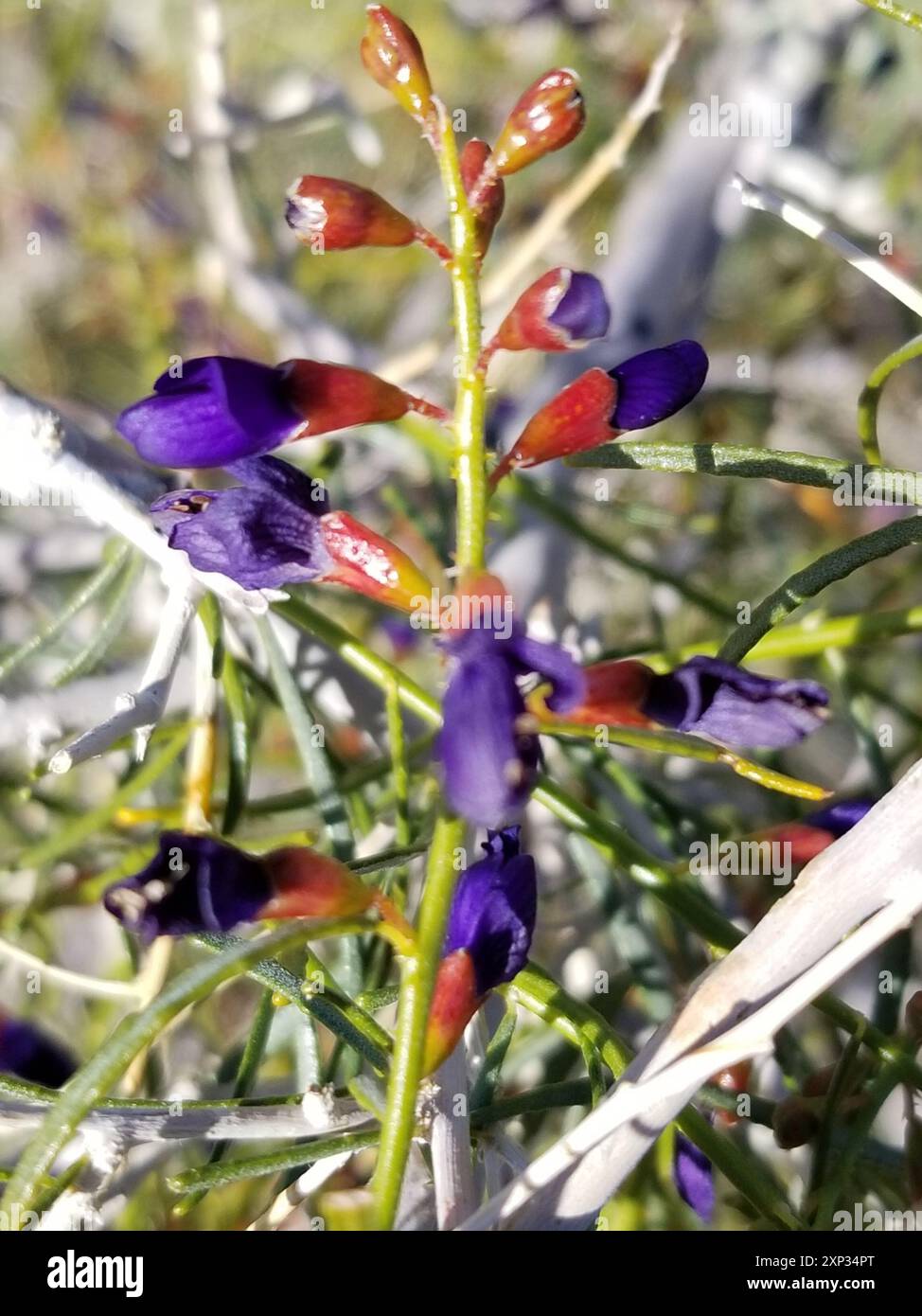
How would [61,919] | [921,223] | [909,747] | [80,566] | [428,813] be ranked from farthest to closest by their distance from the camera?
[921,223]
[61,919]
[80,566]
[909,747]
[428,813]

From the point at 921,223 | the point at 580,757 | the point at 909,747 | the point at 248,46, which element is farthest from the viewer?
the point at 248,46

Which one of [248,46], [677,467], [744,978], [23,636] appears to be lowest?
[744,978]

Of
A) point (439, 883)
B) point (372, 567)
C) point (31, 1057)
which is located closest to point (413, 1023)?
point (439, 883)

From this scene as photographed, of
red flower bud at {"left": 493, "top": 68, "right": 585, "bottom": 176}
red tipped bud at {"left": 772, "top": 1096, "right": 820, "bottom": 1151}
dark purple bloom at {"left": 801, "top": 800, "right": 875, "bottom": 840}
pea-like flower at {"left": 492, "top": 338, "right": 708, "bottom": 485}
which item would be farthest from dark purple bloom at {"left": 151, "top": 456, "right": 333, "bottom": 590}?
red tipped bud at {"left": 772, "top": 1096, "right": 820, "bottom": 1151}

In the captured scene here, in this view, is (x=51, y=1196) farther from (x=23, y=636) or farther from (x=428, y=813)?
(x=23, y=636)

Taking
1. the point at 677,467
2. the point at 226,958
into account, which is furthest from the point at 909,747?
the point at 226,958

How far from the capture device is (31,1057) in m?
1.55

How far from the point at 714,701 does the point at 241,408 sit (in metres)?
0.36

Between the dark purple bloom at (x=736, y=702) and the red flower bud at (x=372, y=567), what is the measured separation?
17cm

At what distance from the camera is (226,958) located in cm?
70

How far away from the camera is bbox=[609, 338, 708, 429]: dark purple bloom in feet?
2.77

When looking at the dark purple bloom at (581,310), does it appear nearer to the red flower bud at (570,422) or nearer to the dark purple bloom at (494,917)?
the red flower bud at (570,422)

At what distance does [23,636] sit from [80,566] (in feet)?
0.92

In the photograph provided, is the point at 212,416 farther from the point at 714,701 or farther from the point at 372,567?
the point at 714,701
